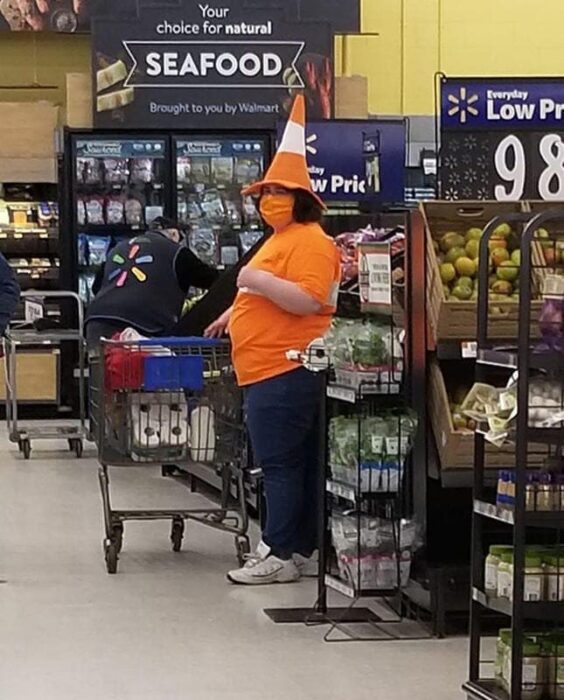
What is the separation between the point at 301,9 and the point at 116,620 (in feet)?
25.0

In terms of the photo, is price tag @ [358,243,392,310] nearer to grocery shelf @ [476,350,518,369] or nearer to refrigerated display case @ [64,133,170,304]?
grocery shelf @ [476,350,518,369]

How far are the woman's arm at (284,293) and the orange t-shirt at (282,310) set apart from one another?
36 mm

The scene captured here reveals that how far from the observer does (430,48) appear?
44.2 feet

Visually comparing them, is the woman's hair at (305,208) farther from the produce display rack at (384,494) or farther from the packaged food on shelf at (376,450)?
the packaged food on shelf at (376,450)

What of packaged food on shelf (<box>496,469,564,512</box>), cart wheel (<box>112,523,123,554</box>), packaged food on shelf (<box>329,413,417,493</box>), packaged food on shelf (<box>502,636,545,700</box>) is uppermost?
packaged food on shelf (<box>496,469,564,512</box>)

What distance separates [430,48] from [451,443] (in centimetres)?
857

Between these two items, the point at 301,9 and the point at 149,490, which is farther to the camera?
the point at 301,9

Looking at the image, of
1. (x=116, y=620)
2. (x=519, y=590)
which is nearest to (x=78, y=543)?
(x=116, y=620)

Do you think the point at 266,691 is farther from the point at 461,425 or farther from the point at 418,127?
the point at 418,127

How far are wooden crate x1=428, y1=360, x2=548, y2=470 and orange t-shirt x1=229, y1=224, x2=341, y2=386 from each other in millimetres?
665

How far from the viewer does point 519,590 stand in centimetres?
414

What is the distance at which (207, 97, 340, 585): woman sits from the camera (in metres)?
6.07

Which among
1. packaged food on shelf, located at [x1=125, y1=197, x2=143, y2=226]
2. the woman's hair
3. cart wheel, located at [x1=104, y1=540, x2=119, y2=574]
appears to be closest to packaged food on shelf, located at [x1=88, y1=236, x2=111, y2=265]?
packaged food on shelf, located at [x1=125, y1=197, x2=143, y2=226]

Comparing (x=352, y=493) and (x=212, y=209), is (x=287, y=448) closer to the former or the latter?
(x=352, y=493)
